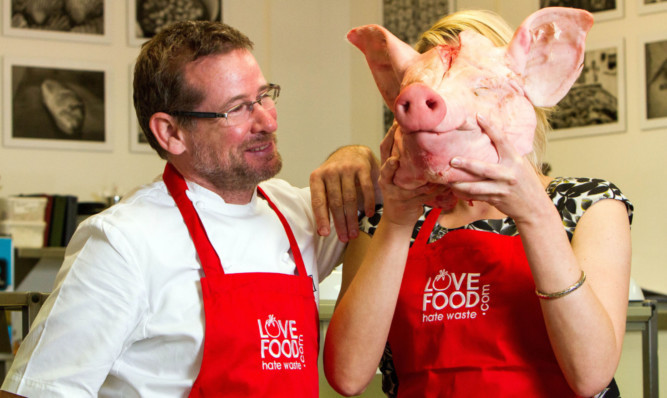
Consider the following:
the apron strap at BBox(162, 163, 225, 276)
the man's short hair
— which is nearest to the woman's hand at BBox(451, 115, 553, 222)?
the apron strap at BBox(162, 163, 225, 276)

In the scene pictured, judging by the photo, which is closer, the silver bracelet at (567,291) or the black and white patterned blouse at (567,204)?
the silver bracelet at (567,291)

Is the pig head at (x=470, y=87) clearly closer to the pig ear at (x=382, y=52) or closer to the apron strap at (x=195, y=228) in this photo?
the pig ear at (x=382, y=52)

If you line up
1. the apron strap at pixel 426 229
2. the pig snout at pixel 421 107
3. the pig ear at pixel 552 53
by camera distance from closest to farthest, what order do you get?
the pig snout at pixel 421 107 < the pig ear at pixel 552 53 < the apron strap at pixel 426 229

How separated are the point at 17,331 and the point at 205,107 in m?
3.33

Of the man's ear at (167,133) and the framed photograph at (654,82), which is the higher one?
the framed photograph at (654,82)

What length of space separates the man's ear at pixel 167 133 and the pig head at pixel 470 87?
553 mm

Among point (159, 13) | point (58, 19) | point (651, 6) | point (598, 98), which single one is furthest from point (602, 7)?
point (58, 19)

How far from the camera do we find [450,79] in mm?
941

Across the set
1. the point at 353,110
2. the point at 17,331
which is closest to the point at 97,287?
the point at 17,331

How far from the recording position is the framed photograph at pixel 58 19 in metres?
4.57

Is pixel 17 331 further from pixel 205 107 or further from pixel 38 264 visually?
pixel 205 107

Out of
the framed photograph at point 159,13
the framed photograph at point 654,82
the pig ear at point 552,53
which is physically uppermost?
the framed photograph at point 159,13

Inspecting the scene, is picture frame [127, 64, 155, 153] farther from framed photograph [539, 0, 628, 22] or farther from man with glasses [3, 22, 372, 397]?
man with glasses [3, 22, 372, 397]

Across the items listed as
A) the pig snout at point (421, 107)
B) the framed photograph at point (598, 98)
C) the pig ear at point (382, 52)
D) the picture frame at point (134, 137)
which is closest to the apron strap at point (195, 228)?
the pig ear at point (382, 52)
